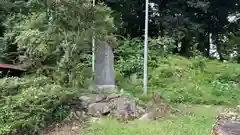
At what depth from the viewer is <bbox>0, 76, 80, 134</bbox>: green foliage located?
21.9 ft

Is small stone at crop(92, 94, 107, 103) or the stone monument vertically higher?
the stone monument

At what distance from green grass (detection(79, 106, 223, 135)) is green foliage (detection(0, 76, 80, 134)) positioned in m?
0.82

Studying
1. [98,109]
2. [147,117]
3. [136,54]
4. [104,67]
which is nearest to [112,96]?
[98,109]

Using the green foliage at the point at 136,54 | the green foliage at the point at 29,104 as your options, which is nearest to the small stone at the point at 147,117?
the green foliage at the point at 29,104

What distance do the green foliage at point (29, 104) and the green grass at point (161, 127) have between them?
82 centimetres

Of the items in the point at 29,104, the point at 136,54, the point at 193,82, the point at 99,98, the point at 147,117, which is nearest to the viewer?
the point at 29,104

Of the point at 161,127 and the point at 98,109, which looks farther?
the point at 98,109

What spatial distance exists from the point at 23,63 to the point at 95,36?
244 cm

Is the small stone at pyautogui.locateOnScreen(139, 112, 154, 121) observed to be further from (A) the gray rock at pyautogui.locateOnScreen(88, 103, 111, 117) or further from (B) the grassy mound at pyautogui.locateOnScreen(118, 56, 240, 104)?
(B) the grassy mound at pyautogui.locateOnScreen(118, 56, 240, 104)

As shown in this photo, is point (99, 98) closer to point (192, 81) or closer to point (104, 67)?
point (104, 67)

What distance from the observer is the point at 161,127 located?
6.66m

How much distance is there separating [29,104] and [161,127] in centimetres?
249

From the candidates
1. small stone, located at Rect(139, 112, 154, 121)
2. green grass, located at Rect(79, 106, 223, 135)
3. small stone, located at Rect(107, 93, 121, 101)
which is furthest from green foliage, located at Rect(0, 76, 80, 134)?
small stone, located at Rect(139, 112, 154, 121)

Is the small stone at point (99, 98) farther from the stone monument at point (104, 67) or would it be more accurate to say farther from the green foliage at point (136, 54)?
the green foliage at point (136, 54)
